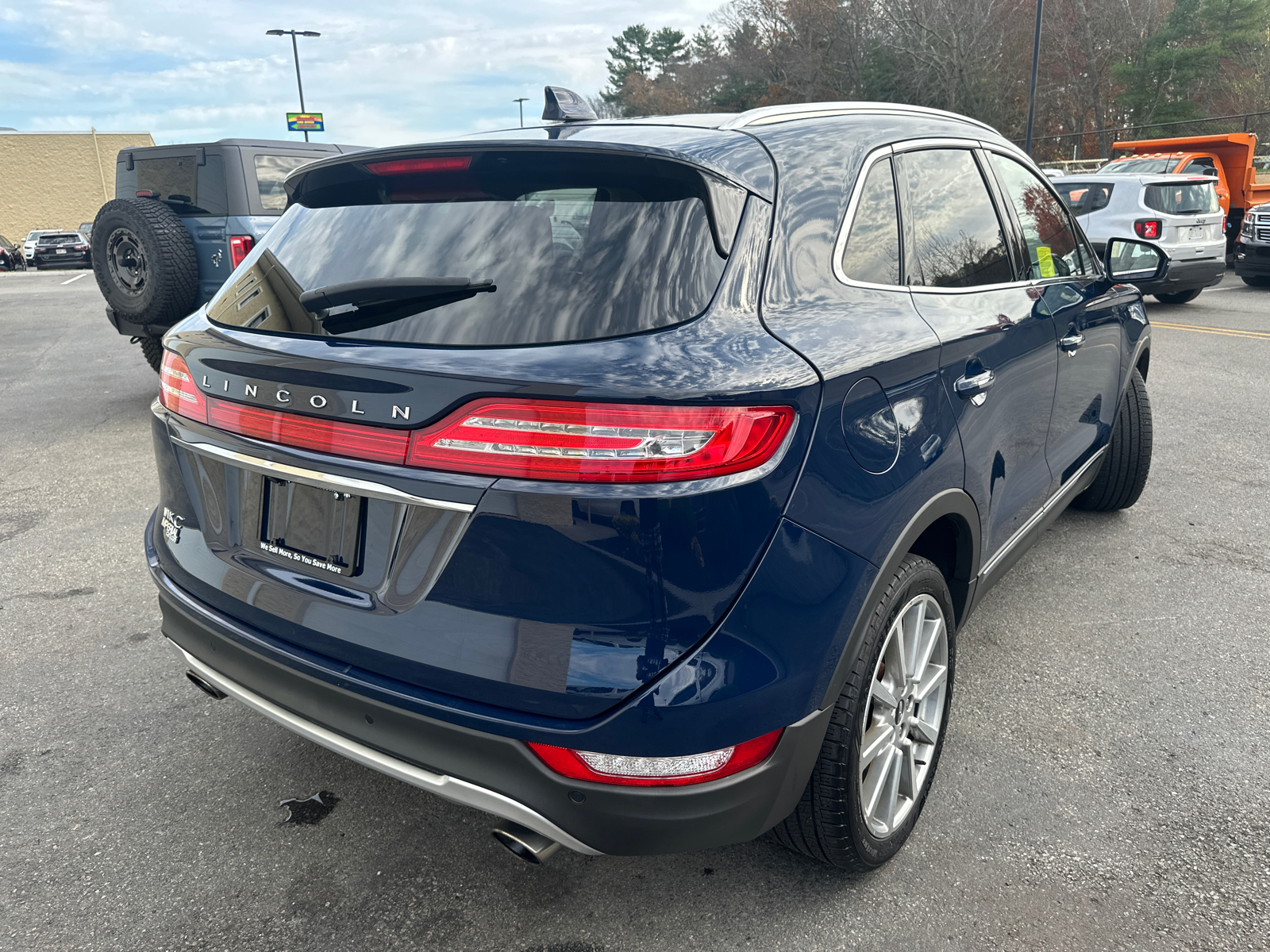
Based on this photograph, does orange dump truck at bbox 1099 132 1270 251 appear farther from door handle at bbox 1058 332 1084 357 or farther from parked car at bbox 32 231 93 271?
parked car at bbox 32 231 93 271

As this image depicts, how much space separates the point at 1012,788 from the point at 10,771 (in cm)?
290

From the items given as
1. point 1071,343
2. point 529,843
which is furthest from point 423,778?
point 1071,343

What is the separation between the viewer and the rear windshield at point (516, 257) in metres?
1.76

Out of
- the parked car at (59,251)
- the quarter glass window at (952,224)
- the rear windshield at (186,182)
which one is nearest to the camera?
the quarter glass window at (952,224)

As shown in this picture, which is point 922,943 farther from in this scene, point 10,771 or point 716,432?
point 10,771

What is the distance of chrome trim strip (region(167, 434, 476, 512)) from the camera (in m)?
A: 1.70

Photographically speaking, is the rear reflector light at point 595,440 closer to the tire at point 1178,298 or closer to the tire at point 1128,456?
the tire at point 1128,456

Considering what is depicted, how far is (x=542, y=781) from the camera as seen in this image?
1.72 metres

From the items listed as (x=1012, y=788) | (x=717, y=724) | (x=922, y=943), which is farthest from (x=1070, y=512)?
(x=717, y=724)

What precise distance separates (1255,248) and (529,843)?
16.8 m

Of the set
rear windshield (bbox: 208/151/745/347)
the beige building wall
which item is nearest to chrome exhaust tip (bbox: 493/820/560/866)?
rear windshield (bbox: 208/151/745/347)

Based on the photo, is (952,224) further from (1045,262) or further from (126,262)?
(126,262)

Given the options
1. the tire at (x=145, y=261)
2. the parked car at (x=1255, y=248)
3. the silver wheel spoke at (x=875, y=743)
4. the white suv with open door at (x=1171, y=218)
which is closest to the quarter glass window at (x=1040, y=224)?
the silver wheel spoke at (x=875, y=743)

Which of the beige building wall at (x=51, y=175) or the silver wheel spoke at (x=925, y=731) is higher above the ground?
the beige building wall at (x=51, y=175)
